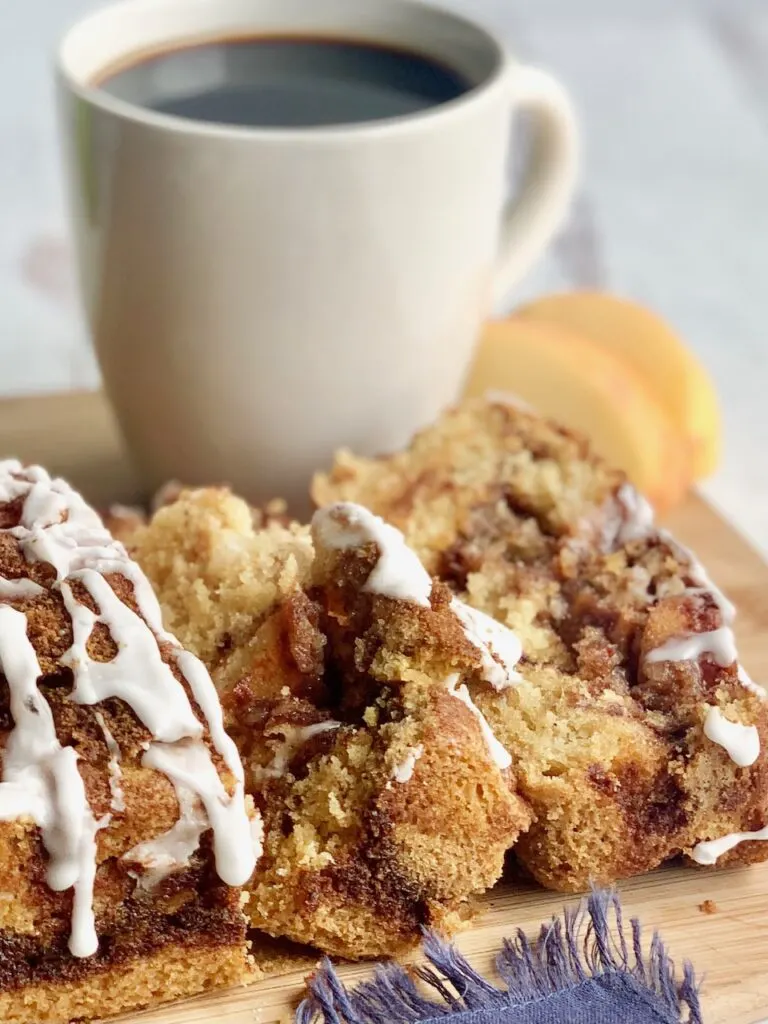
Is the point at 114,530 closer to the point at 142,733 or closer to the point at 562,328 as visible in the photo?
the point at 142,733

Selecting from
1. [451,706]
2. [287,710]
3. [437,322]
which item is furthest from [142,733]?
[437,322]

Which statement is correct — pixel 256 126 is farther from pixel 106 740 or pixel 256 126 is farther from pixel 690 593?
pixel 106 740

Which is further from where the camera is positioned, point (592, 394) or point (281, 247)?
point (592, 394)

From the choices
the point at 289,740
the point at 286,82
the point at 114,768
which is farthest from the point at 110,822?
the point at 286,82

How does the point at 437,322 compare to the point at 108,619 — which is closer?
the point at 108,619

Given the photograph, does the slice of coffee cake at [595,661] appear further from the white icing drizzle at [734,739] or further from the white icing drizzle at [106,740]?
the white icing drizzle at [106,740]

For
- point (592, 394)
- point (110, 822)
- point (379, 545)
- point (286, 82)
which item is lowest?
point (592, 394)
